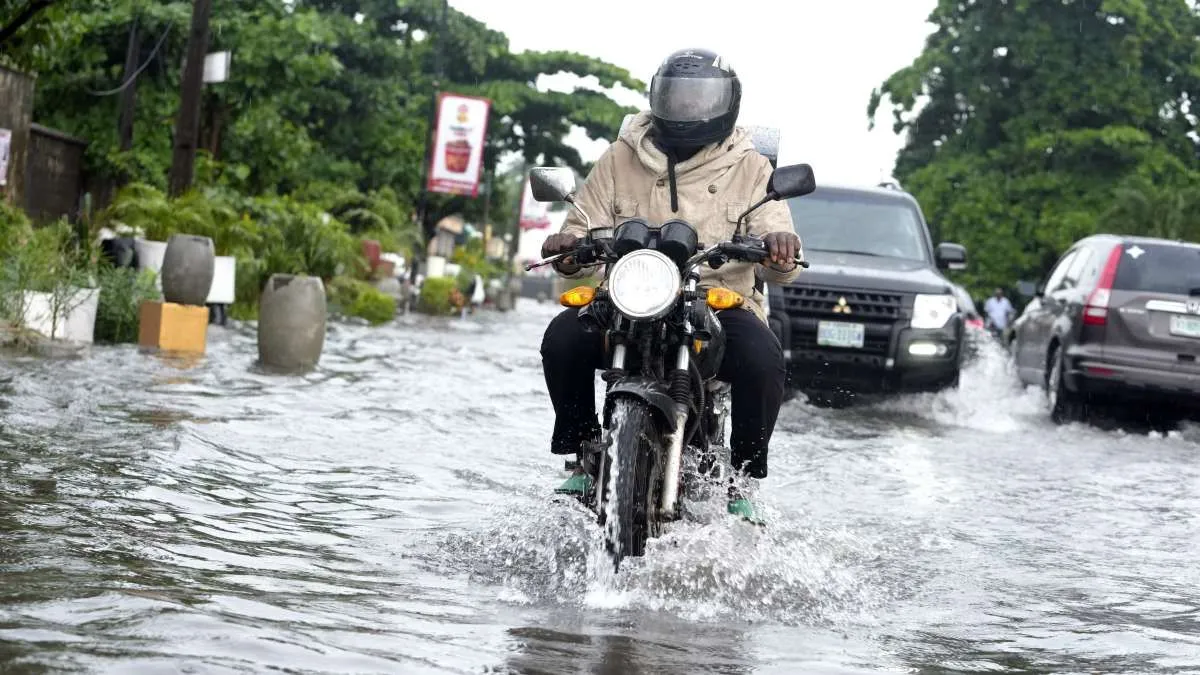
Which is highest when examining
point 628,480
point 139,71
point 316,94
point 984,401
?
point 316,94

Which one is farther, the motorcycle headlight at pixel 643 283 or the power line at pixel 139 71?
the power line at pixel 139 71

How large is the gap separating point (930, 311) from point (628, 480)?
9.81 m

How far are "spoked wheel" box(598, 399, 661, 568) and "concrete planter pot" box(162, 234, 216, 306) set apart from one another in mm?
10842

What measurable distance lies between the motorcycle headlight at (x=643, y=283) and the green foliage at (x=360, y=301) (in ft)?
74.5

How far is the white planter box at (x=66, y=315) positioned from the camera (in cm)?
1400

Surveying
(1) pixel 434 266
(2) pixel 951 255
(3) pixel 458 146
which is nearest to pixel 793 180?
(2) pixel 951 255

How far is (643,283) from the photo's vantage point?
555cm

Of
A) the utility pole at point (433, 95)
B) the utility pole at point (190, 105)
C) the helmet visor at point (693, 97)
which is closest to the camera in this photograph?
the helmet visor at point (693, 97)

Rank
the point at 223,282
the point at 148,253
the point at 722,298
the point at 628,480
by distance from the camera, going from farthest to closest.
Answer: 1. the point at 223,282
2. the point at 148,253
3. the point at 722,298
4. the point at 628,480

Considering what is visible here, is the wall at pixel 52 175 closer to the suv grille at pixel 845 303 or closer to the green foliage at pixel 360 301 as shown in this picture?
the green foliage at pixel 360 301

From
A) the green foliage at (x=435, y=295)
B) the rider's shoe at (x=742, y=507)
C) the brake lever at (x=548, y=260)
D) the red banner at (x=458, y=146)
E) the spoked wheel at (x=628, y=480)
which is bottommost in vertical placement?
the green foliage at (x=435, y=295)

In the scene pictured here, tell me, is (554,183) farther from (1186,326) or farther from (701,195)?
(1186,326)

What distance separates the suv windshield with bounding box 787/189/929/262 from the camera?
1584 centimetres

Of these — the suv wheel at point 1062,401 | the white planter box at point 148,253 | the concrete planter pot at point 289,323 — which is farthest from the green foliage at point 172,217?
the suv wheel at point 1062,401
